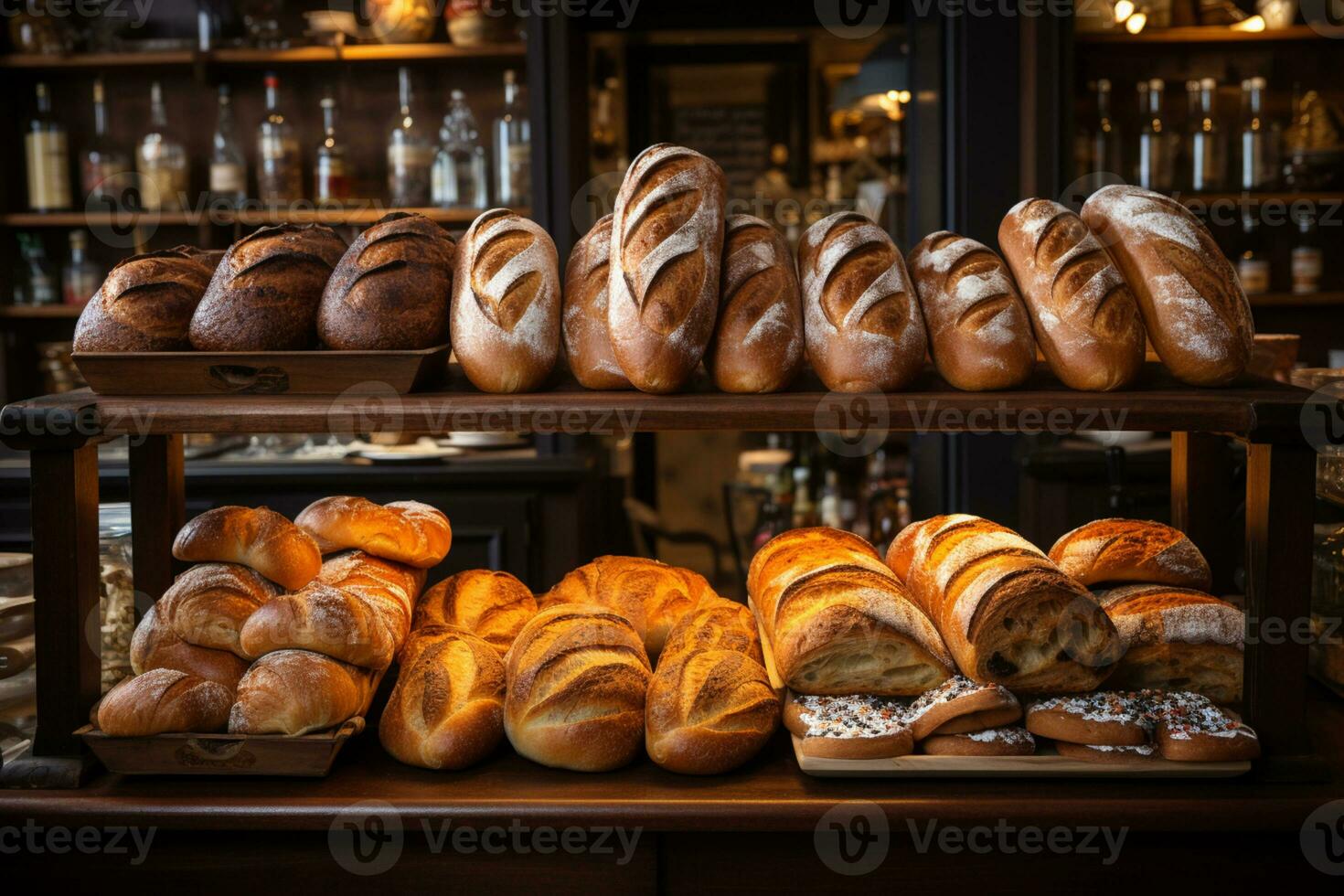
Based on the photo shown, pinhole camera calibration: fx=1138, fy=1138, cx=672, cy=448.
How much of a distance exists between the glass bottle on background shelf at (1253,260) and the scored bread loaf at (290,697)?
122 inches

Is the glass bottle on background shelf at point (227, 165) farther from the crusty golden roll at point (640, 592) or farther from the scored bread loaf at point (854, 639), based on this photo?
the scored bread loaf at point (854, 639)

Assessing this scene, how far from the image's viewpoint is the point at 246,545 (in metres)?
1.37

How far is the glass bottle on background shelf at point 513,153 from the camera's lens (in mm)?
3561

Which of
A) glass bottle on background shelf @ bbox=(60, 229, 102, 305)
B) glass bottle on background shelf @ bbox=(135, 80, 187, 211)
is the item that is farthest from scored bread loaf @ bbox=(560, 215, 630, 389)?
glass bottle on background shelf @ bbox=(60, 229, 102, 305)

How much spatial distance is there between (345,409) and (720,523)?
4.31 metres

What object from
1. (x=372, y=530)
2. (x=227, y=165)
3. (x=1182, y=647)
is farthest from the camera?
(x=227, y=165)

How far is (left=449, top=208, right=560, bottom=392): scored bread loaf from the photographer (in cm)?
128

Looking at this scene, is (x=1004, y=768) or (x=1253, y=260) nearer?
(x=1004, y=768)

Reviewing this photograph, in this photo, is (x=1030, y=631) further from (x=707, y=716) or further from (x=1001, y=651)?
(x=707, y=716)

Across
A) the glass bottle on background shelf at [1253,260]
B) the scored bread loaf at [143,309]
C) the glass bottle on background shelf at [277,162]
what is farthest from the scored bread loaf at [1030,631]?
the glass bottle on background shelf at [277,162]

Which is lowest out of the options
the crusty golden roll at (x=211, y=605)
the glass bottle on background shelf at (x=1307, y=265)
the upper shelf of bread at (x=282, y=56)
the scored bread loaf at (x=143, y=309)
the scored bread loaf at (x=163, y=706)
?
the scored bread loaf at (x=163, y=706)

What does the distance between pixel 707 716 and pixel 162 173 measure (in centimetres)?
316

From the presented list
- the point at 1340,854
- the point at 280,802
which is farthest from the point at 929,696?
the point at 280,802

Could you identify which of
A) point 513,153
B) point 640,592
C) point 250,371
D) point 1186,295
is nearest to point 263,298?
point 250,371
